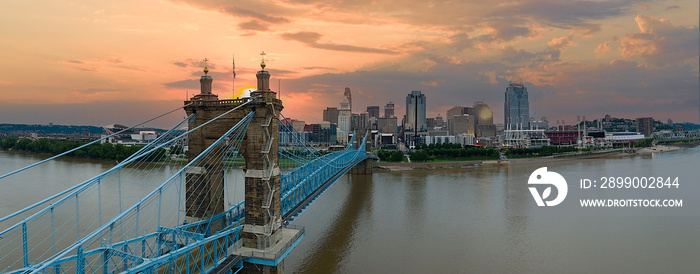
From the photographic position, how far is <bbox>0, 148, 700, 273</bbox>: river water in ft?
58.9

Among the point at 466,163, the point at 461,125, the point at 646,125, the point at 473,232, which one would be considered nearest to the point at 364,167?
the point at 466,163

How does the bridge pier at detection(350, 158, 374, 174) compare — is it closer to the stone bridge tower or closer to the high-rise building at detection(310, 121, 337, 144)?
the stone bridge tower

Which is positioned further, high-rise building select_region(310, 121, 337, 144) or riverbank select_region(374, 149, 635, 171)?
high-rise building select_region(310, 121, 337, 144)

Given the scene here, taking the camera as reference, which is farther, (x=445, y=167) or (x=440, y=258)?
(x=445, y=167)

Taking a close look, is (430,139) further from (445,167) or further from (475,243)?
(475,243)

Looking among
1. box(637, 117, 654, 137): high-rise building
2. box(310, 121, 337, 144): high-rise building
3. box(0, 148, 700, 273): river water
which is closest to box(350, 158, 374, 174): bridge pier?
box(0, 148, 700, 273): river water

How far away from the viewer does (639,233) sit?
2253cm

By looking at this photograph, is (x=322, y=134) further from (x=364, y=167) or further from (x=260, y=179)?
(x=260, y=179)

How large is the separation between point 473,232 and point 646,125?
207m

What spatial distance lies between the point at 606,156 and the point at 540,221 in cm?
7106

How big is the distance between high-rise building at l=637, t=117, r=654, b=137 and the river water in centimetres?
17495

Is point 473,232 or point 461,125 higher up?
point 461,125

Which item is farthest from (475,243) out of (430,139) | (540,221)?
(430,139)

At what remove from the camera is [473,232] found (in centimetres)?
2277
